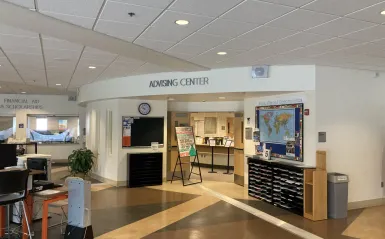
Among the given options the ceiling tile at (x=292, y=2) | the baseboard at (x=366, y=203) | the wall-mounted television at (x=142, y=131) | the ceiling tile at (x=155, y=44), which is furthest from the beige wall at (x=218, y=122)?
the ceiling tile at (x=292, y=2)

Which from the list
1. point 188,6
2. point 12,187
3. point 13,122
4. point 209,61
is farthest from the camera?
point 13,122

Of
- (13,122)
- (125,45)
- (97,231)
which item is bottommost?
(97,231)

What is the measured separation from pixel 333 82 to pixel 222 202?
3.25 m

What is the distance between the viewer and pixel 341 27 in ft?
13.0

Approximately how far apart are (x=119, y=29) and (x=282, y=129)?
407cm

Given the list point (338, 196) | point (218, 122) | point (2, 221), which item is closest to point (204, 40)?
point (338, 196)

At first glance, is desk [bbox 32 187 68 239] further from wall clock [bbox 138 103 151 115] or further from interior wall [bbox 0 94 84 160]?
interior wall [bbox 0 94 84 160]

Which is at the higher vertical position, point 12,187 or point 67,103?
point 67,103

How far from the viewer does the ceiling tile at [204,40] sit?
14.6 ft

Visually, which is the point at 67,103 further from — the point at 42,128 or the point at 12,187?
the point at 12,187

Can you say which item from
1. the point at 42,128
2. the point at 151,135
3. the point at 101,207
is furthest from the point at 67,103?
the point at 101,207

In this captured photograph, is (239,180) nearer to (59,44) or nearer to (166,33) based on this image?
(166,33)

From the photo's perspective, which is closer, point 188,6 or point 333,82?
point 188,6

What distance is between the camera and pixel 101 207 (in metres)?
6.44
